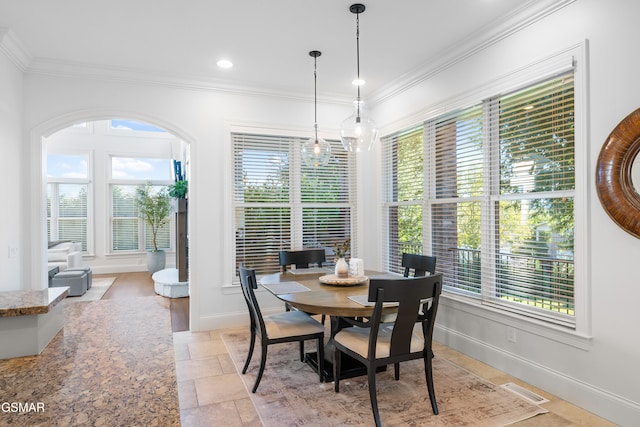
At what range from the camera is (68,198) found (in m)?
8.60

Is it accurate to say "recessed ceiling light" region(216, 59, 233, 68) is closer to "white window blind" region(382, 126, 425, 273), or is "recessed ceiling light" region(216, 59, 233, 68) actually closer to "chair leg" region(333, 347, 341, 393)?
"white window blind" region(382, 126, 425, 273)

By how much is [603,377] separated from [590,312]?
40 centimetres

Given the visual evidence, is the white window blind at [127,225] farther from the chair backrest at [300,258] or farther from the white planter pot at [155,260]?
the chair backrest at [300,258]

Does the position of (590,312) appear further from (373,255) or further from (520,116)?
(373,255)

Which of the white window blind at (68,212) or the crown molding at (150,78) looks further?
the white window blind at (68,212)

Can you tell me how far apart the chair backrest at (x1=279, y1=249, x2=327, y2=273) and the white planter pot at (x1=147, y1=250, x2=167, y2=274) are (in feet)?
18.1

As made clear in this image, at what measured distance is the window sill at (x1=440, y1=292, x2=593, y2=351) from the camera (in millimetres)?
2589

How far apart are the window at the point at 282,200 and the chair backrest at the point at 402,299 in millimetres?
2546

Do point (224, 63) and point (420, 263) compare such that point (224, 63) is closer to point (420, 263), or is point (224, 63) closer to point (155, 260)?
point (420, 263)

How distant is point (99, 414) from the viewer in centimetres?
249

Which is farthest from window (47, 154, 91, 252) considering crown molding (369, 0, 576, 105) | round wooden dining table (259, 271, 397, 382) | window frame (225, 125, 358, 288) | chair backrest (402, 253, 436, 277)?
chair backrest (402, 253, 436, 277)

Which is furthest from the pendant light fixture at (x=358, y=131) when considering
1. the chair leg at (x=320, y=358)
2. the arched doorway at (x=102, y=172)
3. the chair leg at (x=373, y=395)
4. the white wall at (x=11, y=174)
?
the arched doorway at (x=102, y=172)

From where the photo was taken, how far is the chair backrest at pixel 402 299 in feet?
7.45

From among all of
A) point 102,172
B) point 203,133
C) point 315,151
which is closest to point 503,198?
point 315,151
